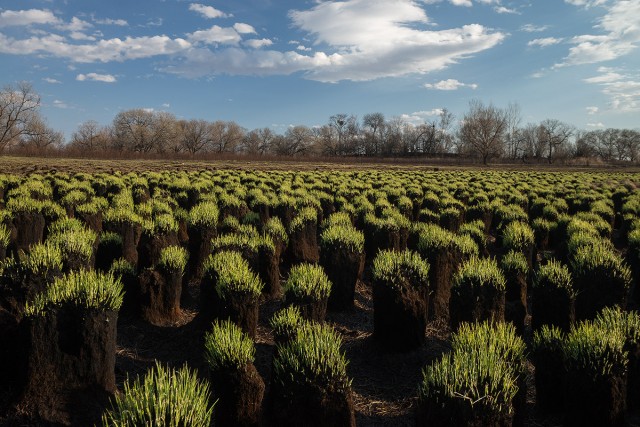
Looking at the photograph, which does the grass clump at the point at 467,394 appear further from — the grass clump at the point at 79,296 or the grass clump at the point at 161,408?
the grass clump at the point at 79,296

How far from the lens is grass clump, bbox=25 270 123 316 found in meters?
3.37

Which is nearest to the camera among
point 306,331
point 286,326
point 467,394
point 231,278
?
point 467,394

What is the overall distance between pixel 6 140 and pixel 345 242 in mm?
83383

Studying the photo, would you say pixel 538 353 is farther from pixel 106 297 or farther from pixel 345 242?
pixel 106 297

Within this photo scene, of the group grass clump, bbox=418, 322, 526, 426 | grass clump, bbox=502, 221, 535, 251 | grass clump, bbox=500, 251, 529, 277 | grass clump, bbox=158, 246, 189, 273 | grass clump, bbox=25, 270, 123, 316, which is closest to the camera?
grass clump, bbox=418, 322, 526, 426

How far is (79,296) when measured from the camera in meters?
3.51

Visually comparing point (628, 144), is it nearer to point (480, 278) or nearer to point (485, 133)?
point (485, 133)

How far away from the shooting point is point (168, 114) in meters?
111

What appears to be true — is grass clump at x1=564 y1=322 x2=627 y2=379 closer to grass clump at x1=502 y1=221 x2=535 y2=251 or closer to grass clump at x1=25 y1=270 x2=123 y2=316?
grass clump at x1=25 y1=270 x2=123 y2=316

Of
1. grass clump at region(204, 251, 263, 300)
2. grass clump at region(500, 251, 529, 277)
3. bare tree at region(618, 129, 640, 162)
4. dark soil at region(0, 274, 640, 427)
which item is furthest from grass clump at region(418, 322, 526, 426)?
bare tree at region(618, 129, 640, 162)

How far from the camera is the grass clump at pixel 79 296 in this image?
11.1 ft

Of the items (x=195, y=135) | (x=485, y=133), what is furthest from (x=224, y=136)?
(x=485, y=133)

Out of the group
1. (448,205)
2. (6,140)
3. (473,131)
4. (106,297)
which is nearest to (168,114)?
(6,140)

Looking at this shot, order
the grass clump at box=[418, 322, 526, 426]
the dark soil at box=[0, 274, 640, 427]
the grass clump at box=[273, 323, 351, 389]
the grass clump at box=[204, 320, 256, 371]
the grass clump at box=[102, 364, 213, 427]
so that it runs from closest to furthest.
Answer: the grass clump at box=[102, 364, 213, 427], the grass clump at box=[418, 322, 526, 426], the grass clump at box=[273, 323, 351, 389], the grass clump at box=[204, 320, 256, 371], the dark soil at box=[0, 274, 640, 427]
